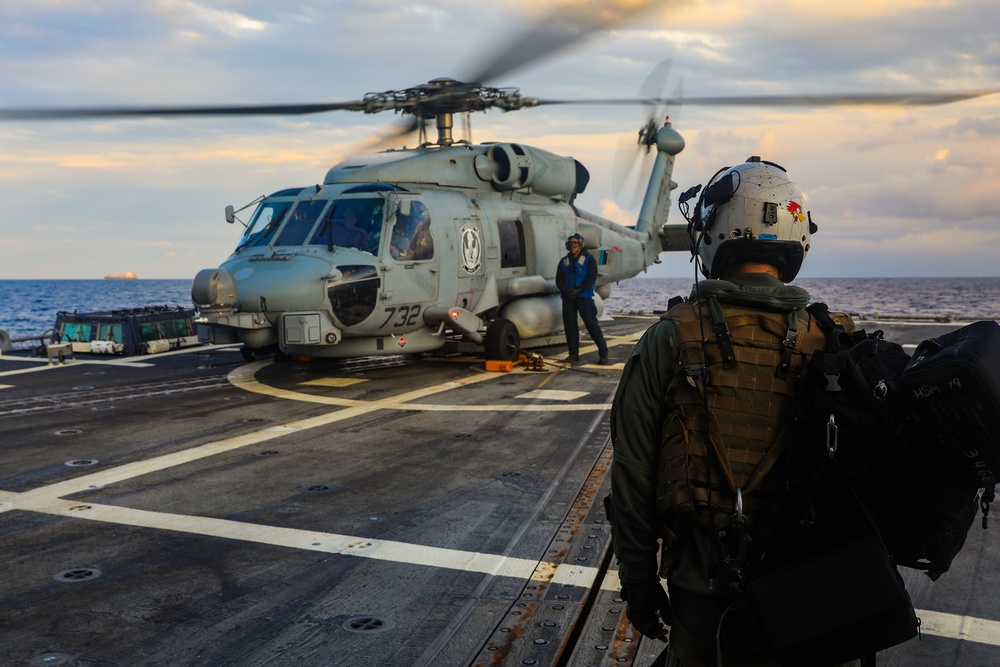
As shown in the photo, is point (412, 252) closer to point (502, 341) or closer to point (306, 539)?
point (502, 341)

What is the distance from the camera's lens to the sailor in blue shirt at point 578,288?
1307cm

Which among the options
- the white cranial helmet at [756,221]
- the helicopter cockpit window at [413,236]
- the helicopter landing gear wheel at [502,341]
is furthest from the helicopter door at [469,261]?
the white cranial helmet at [756,221]

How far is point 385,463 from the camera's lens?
7.26 metres

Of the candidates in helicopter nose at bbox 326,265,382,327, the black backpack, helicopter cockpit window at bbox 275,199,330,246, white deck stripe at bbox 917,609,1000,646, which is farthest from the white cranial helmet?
helicopter cockpit window at bbox 275,199,330,246

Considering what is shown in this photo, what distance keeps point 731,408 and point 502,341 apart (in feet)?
34.6

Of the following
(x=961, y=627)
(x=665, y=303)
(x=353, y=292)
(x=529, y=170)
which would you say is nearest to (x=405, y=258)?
(x=353, y=292)

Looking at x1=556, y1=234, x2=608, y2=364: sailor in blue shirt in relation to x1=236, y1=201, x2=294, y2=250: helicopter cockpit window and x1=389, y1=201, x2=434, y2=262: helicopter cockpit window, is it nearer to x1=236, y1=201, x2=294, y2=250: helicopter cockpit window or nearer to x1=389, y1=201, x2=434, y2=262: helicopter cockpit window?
x1=389, y1=201, x2=434, y2=262: helicopter cockpit window

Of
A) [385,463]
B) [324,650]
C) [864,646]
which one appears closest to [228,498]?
[385,463]

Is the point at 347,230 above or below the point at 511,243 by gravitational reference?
above

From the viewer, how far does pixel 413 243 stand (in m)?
12.1

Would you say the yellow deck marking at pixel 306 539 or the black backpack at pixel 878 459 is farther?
the yellow deck marking at pixel 306 539

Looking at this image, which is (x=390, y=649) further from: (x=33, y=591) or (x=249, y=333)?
(x=249, y=333)

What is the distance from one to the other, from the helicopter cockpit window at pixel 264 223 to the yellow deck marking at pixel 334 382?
2.05 meters

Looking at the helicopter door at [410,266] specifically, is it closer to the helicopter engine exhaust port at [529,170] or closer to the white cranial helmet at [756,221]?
the helicopter engine exhaust port at [529,170]
